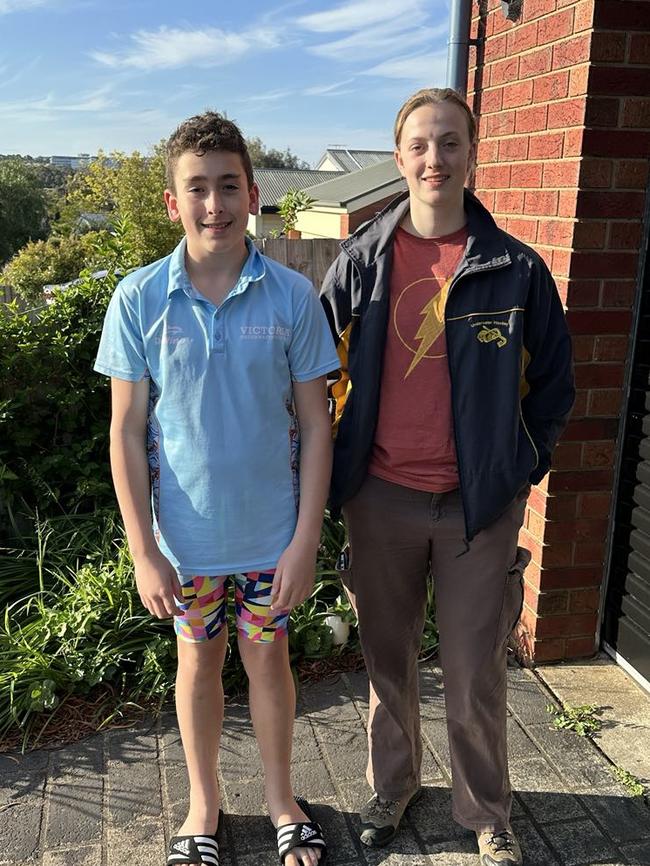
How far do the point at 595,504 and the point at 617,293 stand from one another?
2.69ft

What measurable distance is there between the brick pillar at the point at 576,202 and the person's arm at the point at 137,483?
1659mm

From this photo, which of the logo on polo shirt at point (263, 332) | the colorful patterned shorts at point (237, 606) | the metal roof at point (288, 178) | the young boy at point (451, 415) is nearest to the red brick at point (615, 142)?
the young boy at point (451, 415)

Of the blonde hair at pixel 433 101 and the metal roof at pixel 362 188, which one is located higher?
the metal roof at pixel 362 188

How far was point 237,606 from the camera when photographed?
2141 mm

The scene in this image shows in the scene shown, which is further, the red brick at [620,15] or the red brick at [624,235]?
the red brick at [624,235]

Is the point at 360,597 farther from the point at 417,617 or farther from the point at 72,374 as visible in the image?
the point at 72,374

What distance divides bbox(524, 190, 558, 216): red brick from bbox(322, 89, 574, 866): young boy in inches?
37.7

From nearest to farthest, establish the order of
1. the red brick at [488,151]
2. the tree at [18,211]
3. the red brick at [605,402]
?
the red brick at [605,402] → the red brick at [488,151] → the tree at [18,211]

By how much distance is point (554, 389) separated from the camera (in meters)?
2.10

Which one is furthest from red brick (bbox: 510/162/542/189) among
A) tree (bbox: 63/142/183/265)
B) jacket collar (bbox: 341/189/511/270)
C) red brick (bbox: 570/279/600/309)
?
tree (bbox: 63/142/183/265)

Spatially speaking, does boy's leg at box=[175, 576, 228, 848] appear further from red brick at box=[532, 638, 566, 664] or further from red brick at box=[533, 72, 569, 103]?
red brick at box=[533, 72, 569, 103]

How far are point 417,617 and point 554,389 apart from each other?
77cm

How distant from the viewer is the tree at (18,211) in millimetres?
59938

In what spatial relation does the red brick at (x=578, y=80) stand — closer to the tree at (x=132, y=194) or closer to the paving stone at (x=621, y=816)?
the paving stone at (x=621, y=816)
